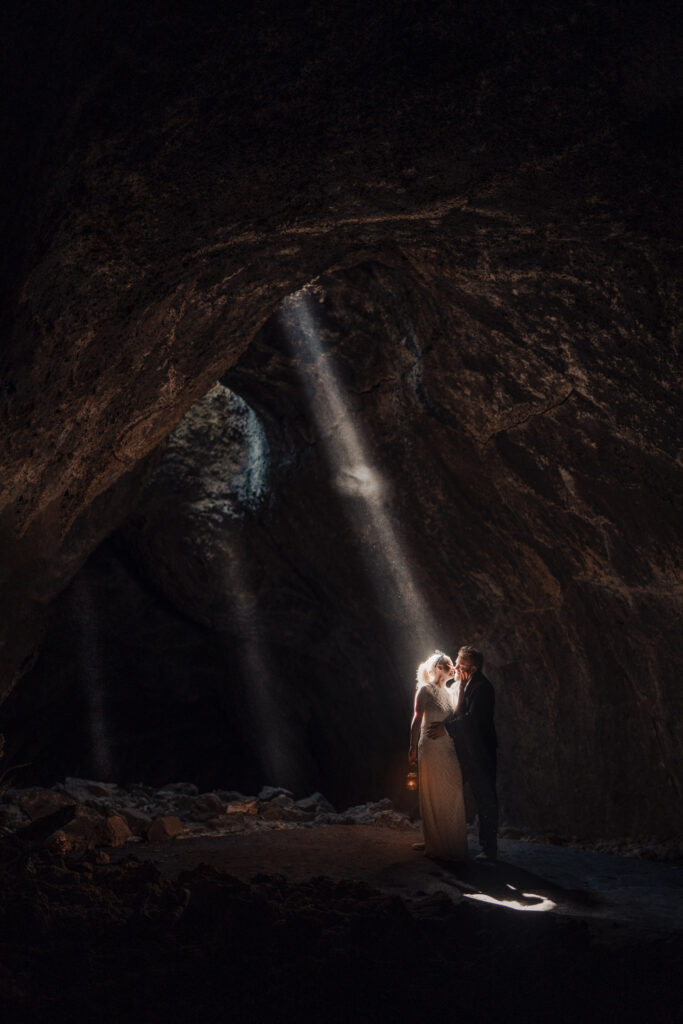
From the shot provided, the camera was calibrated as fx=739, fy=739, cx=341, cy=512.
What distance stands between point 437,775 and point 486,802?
0.41m

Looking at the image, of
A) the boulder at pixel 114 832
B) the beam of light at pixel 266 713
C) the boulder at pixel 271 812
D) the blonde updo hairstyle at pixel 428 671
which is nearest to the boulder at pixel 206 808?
the boulder at pixel 271 812

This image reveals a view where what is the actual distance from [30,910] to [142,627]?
861 cm

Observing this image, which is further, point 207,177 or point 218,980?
point 207,177

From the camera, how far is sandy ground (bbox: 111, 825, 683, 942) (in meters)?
4.07

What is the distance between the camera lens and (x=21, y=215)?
3.00 metres

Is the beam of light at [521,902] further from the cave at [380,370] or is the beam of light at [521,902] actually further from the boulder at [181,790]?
the boulder at [181,790]

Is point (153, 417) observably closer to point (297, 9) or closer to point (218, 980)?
point (297, 9)

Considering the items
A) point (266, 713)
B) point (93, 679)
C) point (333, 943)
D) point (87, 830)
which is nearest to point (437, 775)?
point (333, 943)

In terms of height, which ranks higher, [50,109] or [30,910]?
[50,109]

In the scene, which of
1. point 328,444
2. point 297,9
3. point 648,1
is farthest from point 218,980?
point 328,444

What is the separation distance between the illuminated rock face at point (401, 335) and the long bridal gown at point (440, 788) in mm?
1456

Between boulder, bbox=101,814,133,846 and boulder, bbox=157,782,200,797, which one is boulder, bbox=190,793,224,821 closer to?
boulder, bbox=157,782,200,797

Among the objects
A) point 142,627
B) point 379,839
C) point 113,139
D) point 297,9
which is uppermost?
point 297,9

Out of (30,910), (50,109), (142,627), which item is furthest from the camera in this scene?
(142,627)
